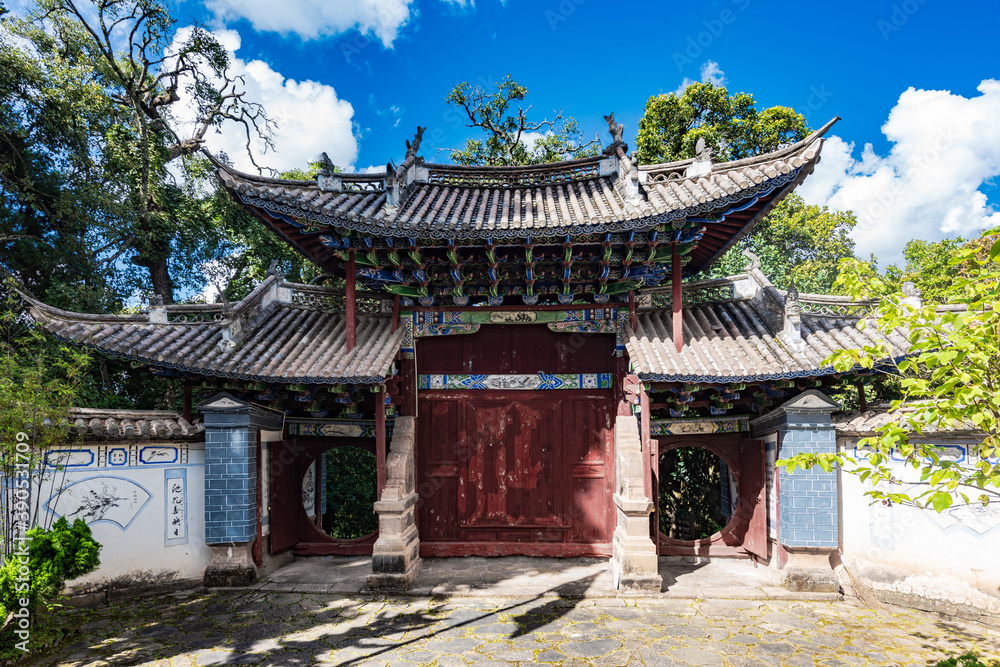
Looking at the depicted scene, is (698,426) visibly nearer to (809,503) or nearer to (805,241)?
(809,503)

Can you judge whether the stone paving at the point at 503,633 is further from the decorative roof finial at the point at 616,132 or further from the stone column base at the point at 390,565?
the decorative roof finial at the point at 616,132

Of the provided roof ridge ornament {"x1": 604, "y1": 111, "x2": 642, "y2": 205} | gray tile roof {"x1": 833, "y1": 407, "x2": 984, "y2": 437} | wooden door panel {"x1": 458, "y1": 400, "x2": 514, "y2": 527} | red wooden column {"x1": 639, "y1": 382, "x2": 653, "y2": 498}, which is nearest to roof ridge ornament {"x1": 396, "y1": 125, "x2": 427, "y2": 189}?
roof ridge ornament {"x1": 604, "y1": 111, "x2": 642, "y2": 205}

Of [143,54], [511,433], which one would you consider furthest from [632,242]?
[143,54]

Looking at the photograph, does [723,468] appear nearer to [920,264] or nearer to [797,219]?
[797,219]

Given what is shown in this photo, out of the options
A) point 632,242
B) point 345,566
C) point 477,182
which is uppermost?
point 477,182

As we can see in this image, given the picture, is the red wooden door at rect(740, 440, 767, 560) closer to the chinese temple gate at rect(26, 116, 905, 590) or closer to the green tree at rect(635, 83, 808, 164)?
the chinese temple gate at rect(26, 116, 905, 590)

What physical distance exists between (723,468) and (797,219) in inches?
596

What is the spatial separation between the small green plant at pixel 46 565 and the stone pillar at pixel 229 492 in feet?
6.19

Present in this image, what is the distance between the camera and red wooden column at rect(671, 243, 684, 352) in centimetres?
786

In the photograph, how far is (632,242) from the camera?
7.37m

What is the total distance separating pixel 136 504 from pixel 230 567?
150 cm

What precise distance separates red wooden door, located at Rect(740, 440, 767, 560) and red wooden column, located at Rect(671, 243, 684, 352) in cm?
196

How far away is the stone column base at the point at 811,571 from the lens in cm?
694

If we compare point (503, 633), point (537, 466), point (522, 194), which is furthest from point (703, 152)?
point (503, 633)
